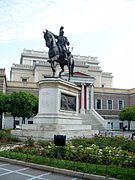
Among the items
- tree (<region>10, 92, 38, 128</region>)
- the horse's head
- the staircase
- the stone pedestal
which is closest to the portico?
the staircase

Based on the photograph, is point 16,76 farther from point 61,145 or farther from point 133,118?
point 61,145

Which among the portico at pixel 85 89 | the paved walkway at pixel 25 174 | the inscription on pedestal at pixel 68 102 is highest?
the portico at pixel 85 89

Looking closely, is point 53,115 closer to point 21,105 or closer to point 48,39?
point 48,39

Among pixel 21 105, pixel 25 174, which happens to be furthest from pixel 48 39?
pixel 21 105

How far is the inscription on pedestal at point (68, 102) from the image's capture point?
22.4m

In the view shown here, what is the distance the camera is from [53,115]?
827 inches

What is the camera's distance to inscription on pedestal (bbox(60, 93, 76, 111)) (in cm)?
2244

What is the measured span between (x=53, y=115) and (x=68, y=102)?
9.34 feet

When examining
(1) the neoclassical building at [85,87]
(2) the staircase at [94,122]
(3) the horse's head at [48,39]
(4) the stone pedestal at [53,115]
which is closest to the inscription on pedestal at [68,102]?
(4) the stone pedestal at [53,115]

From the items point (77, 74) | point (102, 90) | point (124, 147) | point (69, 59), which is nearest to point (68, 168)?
point (124, 147)

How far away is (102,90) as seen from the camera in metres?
62.2

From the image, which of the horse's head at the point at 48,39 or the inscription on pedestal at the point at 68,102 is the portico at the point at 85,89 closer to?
the inscription on pedestal at the point at 68,102

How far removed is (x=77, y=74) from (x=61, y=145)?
45.9 metres

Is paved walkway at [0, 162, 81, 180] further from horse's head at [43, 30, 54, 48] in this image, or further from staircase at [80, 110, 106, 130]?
staircase at [80, 110, 106, 130]
